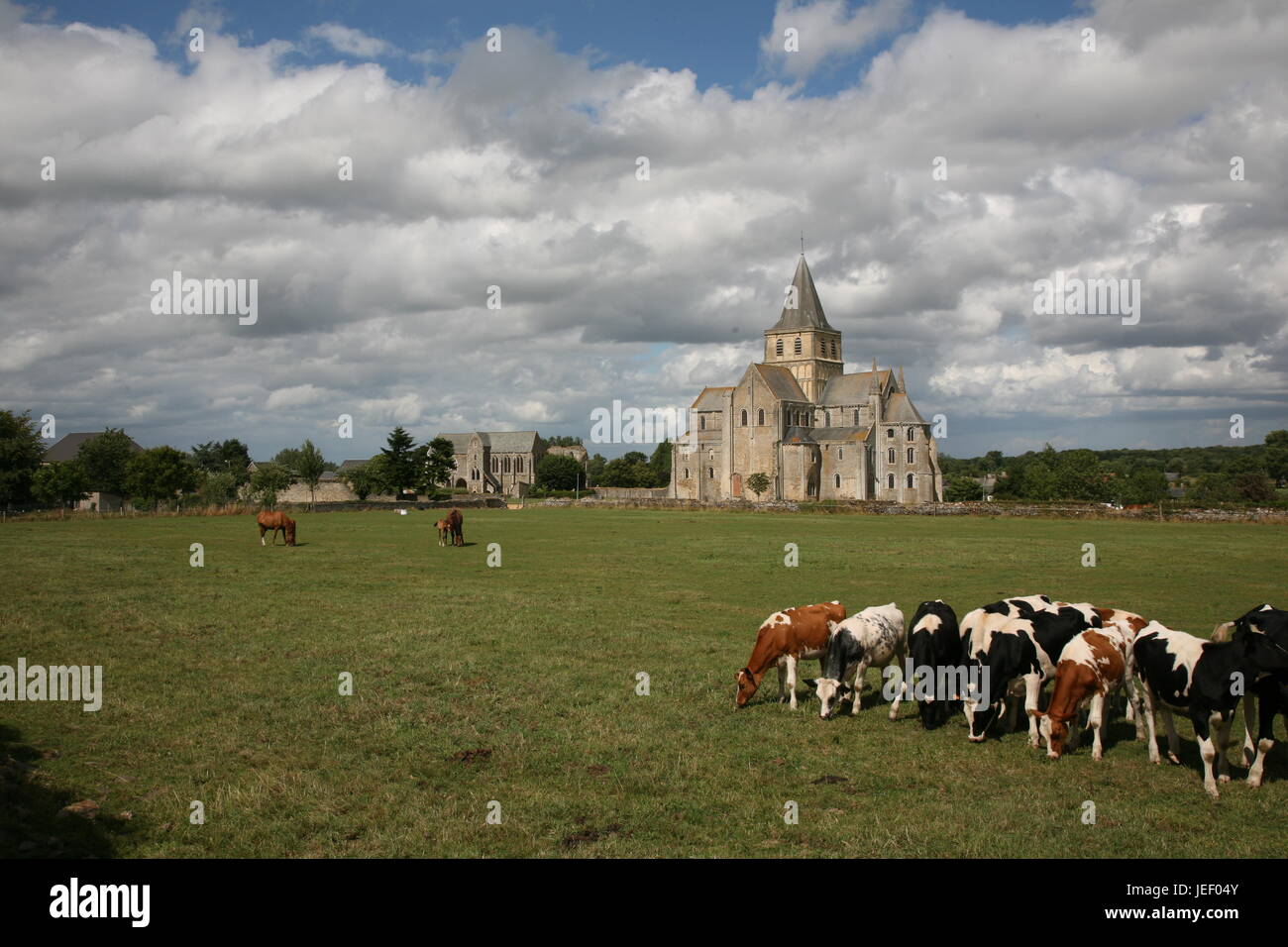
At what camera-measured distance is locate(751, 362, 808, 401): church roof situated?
114 metres

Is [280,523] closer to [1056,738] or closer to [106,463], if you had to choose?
[1056,738]

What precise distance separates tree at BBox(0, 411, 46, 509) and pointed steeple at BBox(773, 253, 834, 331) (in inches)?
3573

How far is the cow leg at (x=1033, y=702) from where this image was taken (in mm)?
9852

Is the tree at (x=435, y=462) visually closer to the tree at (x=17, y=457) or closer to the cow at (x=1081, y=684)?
the tree at (x=17, y=457)

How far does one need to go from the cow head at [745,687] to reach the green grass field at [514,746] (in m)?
0.23

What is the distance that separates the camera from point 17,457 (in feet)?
201

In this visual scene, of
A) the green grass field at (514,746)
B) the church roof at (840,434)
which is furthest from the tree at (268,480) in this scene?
the green grass field at (514,746)

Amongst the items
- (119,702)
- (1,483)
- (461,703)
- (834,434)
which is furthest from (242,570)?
(834,434)

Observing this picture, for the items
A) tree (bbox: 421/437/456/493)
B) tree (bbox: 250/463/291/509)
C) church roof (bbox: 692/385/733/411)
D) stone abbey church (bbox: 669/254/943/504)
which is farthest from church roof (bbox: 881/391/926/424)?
tree (bbox: 250/463/291/509)

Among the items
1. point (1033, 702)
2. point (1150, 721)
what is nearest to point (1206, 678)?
point (1150, 721)
